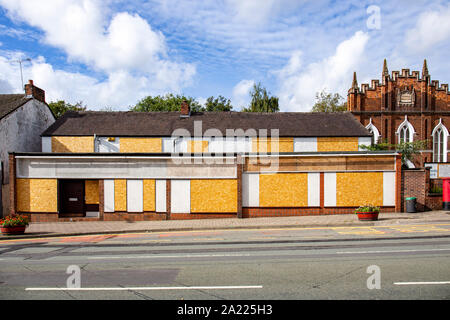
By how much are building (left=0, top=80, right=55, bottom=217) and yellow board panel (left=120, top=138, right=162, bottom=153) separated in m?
7.12

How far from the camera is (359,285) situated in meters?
6.66

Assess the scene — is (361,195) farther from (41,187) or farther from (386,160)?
(41,187)

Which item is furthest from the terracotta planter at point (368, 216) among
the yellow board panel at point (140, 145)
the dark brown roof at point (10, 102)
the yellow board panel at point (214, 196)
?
the dark brown roof at point (10, 102)

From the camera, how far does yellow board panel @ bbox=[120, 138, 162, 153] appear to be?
27.0m

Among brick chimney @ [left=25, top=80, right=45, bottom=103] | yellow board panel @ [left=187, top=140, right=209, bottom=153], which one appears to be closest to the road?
yellow board panel @ [left=187, top=140, right=209, bottom=153]

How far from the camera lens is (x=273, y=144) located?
28031 mm

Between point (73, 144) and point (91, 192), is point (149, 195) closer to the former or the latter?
point (91, 192)

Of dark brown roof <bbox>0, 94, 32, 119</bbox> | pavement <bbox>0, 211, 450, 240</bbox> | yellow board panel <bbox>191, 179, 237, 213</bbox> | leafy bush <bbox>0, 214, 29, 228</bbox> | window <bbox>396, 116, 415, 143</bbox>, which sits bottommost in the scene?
pavement <bbox>0, 211, 450, 240</bbox>

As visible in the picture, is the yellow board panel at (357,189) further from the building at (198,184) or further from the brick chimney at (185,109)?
the brick chimney at (185,109)

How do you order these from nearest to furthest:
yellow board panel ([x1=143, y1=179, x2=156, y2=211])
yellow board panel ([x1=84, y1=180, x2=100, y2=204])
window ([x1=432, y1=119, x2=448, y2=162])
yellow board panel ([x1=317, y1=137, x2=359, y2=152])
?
yellow board panel ([x1=143, y1=179, x2=156, y2=211]) < yellow board panel ([x1=84, y1=180, x2=100, y2=204]) < yellow board panel ([x1=317, y1=137, x2=359, y2=152]) < window ([x1=432, y1=119, x2=448, y2=162])

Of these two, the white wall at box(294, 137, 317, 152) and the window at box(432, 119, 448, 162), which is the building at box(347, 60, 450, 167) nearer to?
the window at box(432, 119, 448, 162)

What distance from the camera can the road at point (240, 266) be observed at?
6527mm
